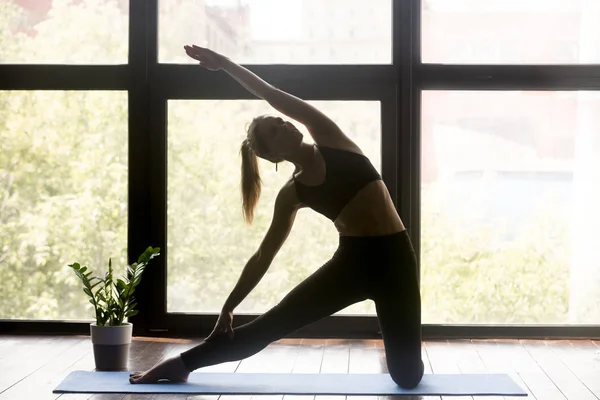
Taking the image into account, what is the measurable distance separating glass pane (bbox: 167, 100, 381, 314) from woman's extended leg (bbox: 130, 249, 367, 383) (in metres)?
1.26

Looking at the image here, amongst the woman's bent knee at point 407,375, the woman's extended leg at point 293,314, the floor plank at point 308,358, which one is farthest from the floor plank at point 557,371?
the floor plank at point 308,358

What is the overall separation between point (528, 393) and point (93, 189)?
252 cm

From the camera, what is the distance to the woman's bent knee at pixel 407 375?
317cm

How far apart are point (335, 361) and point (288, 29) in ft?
5.81

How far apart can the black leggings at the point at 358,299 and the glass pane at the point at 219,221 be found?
1252 mm

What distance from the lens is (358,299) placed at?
125 inches

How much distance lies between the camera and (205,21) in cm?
444

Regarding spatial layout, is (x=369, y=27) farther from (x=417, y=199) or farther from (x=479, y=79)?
(x=417, y=199)

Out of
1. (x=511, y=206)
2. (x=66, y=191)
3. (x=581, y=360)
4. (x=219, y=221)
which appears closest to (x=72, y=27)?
(x=66, y=191)

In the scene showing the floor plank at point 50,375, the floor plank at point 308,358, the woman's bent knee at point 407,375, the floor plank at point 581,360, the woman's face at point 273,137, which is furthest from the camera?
the floor plank at point 308,358

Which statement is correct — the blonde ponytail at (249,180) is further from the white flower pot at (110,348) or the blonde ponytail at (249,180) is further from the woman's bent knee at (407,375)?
the white flower pot at (110,348)

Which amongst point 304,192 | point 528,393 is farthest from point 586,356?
point 304,192

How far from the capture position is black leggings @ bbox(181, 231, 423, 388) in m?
3.11

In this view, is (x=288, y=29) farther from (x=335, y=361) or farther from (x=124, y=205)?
(x=335, y=361)
